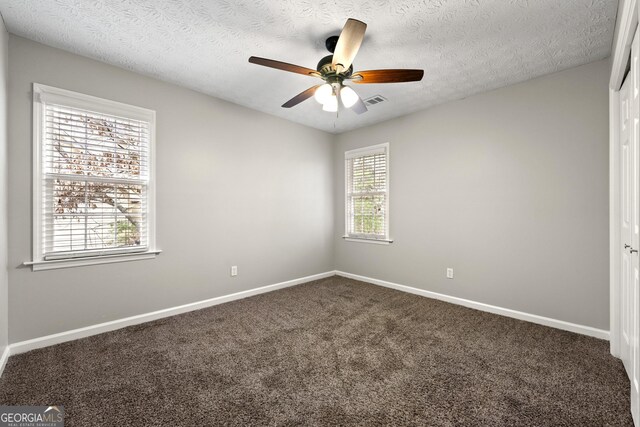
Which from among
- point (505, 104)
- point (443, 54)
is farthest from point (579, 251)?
point (443, 54)

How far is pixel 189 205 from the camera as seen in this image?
10.7ft

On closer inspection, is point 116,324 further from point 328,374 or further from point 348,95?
point 348,95

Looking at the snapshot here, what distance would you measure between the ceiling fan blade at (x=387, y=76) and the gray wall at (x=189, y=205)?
6.57ft

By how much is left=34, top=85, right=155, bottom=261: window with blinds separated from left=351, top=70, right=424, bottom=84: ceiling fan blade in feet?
7.09

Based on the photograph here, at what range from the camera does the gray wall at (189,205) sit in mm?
2314

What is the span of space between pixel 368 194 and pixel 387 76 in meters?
2.46

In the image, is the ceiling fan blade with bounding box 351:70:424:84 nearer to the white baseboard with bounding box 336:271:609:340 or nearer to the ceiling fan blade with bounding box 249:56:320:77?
the ceiling fan blade with bounding box 249:56:320:77

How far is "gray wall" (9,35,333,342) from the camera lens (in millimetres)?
2314

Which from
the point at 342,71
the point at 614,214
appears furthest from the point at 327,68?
the point at 614,214

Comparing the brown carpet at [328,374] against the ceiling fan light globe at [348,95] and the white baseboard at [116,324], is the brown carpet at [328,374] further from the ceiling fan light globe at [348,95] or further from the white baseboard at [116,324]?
the ceiling fan light globe at [348,95]

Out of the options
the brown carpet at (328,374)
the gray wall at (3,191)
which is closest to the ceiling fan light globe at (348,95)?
Answer: the brown carpet at (328,374)

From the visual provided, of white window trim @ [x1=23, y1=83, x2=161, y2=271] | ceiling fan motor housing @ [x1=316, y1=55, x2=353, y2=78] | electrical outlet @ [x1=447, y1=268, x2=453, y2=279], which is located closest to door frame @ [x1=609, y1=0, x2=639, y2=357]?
electrical outlet @ [x1=447, y1=268, x2=453, y2=279]

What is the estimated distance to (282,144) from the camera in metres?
4.18

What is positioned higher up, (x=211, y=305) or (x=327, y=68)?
(x=327, y=68)
